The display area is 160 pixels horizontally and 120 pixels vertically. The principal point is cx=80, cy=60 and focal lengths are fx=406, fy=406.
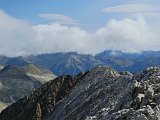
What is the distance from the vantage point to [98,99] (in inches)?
2953

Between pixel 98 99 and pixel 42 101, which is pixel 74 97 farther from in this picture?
pixel 42 101

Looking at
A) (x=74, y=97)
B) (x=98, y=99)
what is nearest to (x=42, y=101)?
(x=74, y=97)

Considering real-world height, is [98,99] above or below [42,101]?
above

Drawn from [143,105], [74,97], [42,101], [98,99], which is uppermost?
[143,105]

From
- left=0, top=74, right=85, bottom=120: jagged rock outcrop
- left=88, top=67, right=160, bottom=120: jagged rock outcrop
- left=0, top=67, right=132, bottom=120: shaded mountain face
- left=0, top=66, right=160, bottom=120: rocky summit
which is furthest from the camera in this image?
left=0, top=74, right=85, bottom=120: jagged rock outcrop

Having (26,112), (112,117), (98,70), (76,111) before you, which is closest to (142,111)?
(112,117)

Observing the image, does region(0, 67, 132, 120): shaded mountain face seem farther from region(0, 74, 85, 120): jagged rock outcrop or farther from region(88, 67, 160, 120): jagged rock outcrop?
region(88, 67, 160, 120): jagged rock outcrop

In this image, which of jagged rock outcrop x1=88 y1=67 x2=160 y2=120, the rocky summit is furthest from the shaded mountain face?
jagged rock outcrop x1=88 y1=67 x2=160 y2=120

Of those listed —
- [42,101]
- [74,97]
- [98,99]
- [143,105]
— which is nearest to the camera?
[143,105]

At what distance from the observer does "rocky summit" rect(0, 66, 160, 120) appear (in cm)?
3469

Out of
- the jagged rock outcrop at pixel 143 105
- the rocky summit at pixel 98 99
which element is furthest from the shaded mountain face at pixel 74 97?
the jagged rock outcrop at pixel 143 105

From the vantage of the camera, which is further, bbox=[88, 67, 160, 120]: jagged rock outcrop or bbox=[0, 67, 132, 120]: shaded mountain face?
bbox=[0, 67, 132, 120]: shaded mountain face

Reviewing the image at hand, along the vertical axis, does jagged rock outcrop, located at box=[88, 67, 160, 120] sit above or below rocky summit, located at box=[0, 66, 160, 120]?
above

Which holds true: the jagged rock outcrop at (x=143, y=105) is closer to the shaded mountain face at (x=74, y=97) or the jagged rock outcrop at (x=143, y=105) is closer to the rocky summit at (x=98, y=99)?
the rocky summit at (x=98, y=99)
